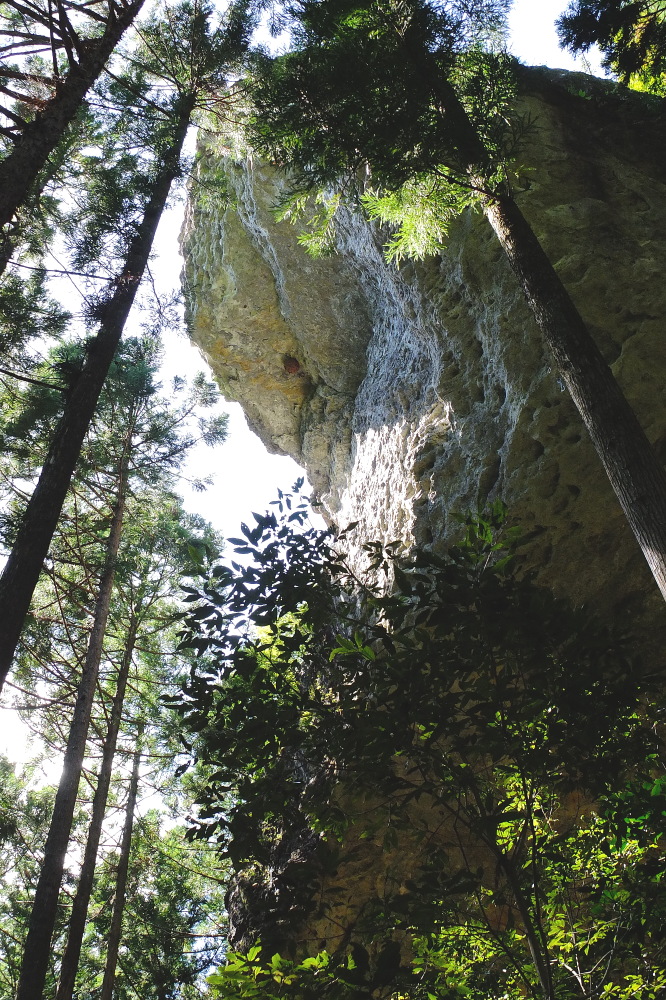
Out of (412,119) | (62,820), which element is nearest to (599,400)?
(412,119)

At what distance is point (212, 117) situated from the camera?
9.12 metres

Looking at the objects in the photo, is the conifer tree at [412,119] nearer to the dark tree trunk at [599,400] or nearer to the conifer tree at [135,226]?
the dark tree trunk at [599,400]

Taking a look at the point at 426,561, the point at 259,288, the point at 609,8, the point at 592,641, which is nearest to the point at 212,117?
the point at 259,288

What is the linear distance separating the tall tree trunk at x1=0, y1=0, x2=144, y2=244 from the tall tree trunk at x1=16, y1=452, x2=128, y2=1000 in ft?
13.8

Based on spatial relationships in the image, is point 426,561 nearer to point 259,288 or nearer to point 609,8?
point 609,8

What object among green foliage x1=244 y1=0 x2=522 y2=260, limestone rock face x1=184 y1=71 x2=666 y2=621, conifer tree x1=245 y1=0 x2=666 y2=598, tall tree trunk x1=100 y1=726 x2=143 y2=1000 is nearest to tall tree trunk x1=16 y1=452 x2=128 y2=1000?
tall tree trunk x1=100 y1=726 x2=143 y2=1000

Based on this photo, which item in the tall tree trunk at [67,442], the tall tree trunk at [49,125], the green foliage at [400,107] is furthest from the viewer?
the tall tree trunk at [49,125]

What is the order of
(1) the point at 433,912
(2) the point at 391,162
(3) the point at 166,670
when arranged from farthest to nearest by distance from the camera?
1. (3) the point at 166,670
2. (2) the point at 391,162
3. (1) the point at 433,912

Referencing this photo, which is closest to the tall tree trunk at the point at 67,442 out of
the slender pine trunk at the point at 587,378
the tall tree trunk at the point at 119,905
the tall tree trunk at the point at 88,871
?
the slender pine trunk at the point at 587,378

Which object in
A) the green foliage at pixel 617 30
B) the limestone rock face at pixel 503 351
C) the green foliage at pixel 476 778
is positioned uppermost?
the green foliage at pixel 617 30

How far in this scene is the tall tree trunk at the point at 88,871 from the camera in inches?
260

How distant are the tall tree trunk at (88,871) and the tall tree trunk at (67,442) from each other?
4460mm

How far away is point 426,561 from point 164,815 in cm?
1232

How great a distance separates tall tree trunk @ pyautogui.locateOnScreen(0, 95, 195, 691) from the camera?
14.3ft
